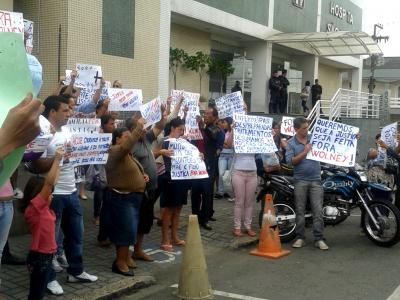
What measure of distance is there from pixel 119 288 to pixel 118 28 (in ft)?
23.6

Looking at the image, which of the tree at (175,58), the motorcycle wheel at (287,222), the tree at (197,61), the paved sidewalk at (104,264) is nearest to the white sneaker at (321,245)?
the motorcycle wheel at (287,222)

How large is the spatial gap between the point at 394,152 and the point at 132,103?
4597mm

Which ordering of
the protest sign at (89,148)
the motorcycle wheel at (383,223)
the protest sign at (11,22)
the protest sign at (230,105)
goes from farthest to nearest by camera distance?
the protest sign at (230,105)
the motorcycle wheel at (383,223)
the protest sign at (89,148)
the protest sign at (11,22)

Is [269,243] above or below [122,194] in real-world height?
below

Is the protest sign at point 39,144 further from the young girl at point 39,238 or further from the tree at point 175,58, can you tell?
the tree at point 175,58

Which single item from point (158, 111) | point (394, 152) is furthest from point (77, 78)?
point (394, 152)

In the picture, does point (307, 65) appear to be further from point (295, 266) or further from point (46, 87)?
point (295, 266)

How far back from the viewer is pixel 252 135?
312 inches

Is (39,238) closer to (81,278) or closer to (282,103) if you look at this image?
(81,278)

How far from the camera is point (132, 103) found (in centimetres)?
757

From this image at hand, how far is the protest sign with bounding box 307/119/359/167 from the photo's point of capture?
7.35 metres

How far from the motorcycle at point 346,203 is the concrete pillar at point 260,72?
42.8 ft

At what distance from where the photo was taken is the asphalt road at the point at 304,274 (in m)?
5.48

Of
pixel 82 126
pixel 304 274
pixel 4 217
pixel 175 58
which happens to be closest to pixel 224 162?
pixel 304 274
